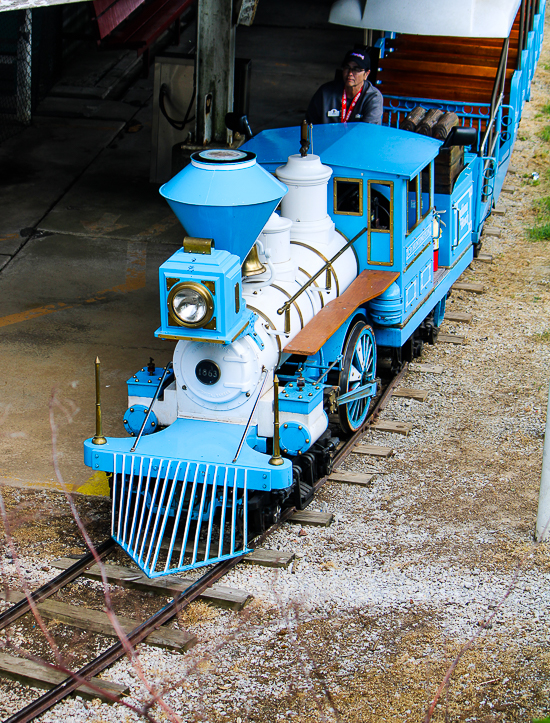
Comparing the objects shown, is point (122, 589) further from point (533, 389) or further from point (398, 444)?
point (533, 389)

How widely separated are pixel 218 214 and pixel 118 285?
5.33 meters

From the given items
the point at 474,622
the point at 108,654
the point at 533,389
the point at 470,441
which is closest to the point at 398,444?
the point at 470,441

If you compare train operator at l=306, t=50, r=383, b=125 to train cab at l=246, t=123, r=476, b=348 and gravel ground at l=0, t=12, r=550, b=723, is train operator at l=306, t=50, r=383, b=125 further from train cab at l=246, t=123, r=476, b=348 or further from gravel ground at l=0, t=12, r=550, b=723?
gravel ground at l=0, t=12, r=550, b=723

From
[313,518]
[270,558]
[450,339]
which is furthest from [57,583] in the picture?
[450,339]

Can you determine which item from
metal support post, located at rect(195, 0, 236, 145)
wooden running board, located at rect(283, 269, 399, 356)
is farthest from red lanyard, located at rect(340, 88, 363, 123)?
wooden running board, located at rect(283, 269, 399, 356)

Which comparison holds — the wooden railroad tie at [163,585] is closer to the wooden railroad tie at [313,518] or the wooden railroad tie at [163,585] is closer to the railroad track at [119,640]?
the railroad track at [119,640]

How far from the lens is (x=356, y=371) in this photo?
7.96 metres

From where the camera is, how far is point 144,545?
6.48 meters

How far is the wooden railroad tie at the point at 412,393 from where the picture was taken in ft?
29.3

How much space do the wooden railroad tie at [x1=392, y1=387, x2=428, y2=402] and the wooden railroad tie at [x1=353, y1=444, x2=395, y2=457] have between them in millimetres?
1011

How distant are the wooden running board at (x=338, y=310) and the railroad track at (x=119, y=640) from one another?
46.6 inches

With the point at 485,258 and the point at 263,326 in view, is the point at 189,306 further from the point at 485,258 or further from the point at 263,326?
the point at 485,258

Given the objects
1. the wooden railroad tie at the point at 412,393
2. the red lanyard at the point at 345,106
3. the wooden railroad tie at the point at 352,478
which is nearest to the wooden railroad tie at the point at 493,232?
the red lanyard at the point at 345,106

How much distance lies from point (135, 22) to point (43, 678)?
14.1 meters
